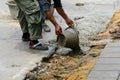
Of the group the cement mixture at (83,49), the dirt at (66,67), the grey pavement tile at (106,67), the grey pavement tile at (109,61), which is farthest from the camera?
the cement mixture at (83,49)

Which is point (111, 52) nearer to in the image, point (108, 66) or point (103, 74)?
point (108, 66)

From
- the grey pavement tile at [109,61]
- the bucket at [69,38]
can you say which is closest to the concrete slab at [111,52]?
the grey pavement tile at [109,61]

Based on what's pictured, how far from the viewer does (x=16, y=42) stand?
26.7 feet

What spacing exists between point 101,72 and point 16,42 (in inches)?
119

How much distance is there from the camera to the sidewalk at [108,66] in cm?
529

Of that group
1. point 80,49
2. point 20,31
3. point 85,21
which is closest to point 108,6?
point 85,21

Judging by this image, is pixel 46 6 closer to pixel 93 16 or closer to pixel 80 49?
pixel 80 49

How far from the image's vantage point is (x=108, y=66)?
5.70 m

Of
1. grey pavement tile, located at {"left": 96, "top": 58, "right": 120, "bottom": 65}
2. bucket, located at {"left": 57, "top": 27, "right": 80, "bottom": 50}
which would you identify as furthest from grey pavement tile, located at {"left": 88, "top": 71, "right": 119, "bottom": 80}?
bucket, located at {"left": 57, "top": 27, "right": 80, "bottom": 50}

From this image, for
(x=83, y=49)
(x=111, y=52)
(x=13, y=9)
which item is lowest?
(x=83, y=49)

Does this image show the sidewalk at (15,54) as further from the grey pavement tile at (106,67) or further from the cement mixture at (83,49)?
the grey pavement tile at (106,67)

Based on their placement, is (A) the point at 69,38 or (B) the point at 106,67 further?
(A) the point at 69,38

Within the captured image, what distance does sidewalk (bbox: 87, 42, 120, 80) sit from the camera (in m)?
5.29

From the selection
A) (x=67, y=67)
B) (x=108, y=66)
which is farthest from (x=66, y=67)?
(x=108, y=66)
